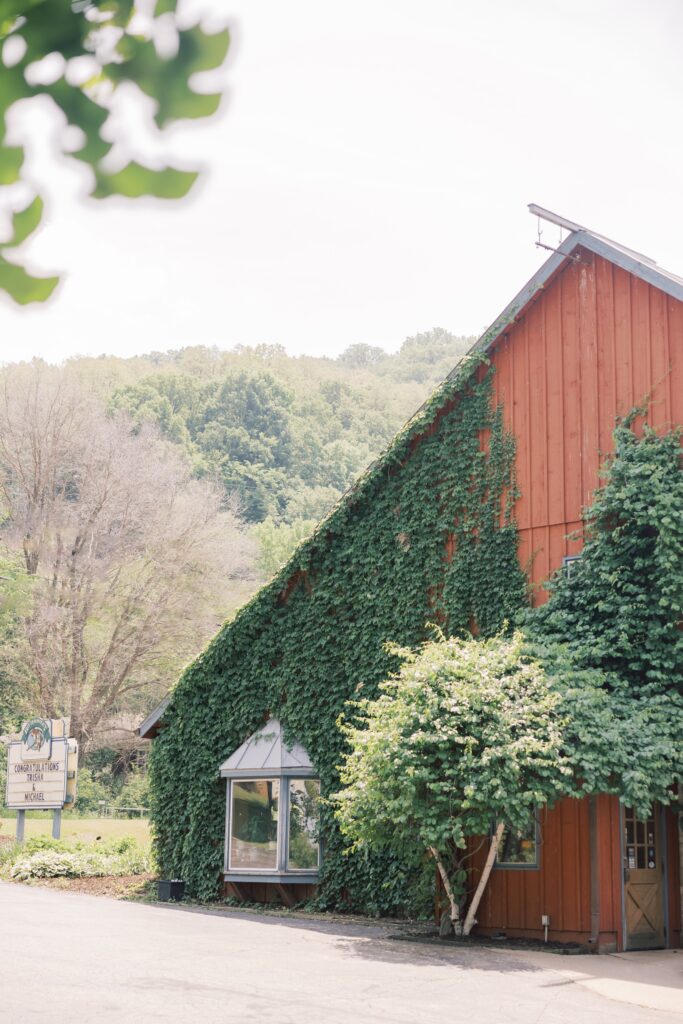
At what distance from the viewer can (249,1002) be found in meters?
9.61

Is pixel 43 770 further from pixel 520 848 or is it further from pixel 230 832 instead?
pixel 520 848

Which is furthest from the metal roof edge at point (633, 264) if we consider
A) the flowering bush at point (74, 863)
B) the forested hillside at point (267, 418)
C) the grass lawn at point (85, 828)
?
the forested hillside at point (267, 418)

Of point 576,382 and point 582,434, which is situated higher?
point 576,382

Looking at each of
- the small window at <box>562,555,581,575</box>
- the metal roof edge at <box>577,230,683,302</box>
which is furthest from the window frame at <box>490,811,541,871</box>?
the metal roof edge at <box>577,230,683,302</box>

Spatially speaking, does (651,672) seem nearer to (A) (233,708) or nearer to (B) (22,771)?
(A) (233,708)

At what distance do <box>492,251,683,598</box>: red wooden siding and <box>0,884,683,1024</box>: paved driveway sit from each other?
591cm

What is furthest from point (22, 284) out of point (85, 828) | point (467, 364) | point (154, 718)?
point (85, 828)

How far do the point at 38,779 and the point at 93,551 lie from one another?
47.2ft

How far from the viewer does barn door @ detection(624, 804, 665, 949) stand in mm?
13953

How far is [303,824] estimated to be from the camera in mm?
18484

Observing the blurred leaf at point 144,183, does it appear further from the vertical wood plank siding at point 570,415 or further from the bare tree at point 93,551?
the bare tree at point 93,551

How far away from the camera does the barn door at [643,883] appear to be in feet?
45.8

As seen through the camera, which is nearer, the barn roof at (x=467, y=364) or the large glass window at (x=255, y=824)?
the barn roof at (x=467, y=364)

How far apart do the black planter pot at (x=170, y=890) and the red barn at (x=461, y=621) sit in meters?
0.39
